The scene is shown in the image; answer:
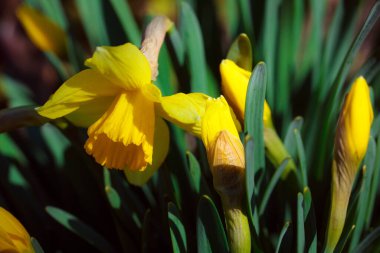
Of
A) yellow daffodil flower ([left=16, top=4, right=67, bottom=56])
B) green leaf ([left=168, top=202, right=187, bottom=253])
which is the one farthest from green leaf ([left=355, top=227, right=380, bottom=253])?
yellow daffodil flower ([left=16, top=4, right=67, bottom=56])

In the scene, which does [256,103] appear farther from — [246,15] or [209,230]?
[246,15]

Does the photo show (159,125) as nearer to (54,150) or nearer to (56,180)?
(54,150)

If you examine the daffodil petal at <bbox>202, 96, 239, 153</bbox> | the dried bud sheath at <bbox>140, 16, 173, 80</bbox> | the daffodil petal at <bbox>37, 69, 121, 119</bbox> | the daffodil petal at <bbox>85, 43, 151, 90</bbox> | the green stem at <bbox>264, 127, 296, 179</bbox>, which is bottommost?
the green stem at <bbox>264, 127, 296, 179</bbox>

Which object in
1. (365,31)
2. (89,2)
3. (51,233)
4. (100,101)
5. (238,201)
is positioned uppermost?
(89,2)

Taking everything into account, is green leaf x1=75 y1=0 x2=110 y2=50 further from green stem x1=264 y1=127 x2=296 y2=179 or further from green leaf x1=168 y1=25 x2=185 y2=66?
green stem x1=264 y1=127 x2=296 y2=179

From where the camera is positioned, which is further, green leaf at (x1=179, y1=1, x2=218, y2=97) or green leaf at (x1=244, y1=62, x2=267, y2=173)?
green leaf at (x1=179, y1=1, x2=218, y2=97)

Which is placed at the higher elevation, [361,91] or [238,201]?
[361,91]

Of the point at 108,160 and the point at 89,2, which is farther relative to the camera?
the point at 89,2

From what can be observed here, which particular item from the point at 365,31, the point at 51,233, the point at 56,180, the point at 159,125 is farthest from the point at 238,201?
the point at 56,180

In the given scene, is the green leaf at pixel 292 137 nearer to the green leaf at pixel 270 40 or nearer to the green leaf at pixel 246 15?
the green leaf at pixel 270 40
